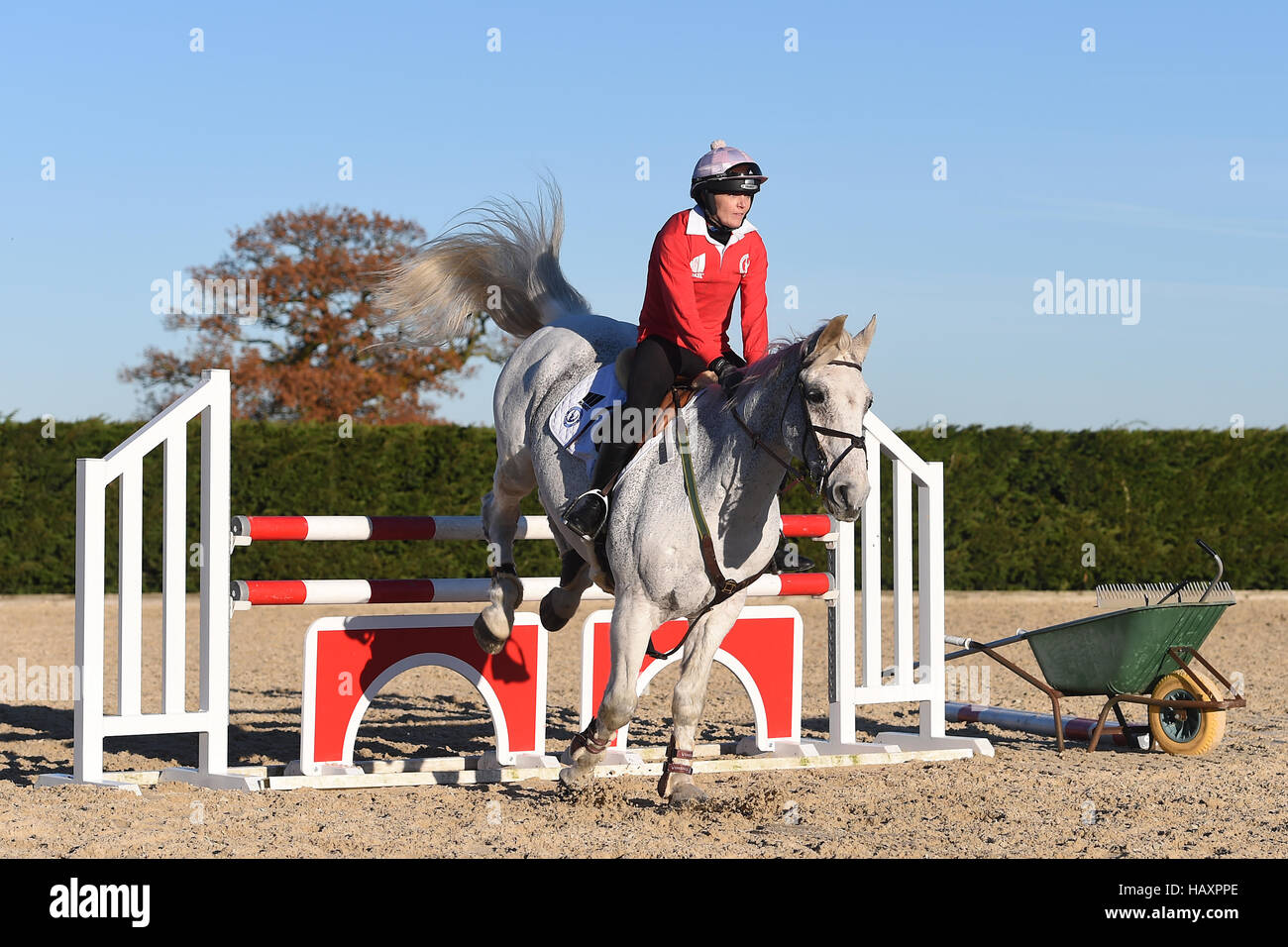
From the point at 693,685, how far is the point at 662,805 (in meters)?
0.46

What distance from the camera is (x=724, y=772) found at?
6.32 metres

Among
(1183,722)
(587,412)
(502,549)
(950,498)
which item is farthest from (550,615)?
(950,498)

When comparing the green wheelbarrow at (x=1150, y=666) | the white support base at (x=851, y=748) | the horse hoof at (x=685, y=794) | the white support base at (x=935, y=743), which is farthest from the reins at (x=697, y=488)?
the green wheelbarrow at (x=1150, y=666)

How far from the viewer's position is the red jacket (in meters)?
5.27

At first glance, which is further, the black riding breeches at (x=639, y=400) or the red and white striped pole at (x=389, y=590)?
the red and white striped pole at (x=389, y=590)

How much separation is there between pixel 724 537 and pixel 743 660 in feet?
5.98

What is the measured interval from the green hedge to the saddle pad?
9663 mm

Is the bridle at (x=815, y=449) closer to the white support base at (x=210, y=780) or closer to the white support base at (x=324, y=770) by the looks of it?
the white support base at (x=324, y=770)

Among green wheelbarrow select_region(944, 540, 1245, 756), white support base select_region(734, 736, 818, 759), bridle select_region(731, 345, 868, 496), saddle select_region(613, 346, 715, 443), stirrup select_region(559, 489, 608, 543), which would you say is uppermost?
saddle select_region(613, 346, 715, 443)

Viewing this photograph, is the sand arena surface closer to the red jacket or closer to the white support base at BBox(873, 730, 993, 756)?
the white support base at BBox(873, 730, 993, 756)

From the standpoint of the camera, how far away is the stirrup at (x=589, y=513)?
515 cm

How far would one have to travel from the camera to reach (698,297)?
5430mm

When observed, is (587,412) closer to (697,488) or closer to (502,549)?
(697,488)

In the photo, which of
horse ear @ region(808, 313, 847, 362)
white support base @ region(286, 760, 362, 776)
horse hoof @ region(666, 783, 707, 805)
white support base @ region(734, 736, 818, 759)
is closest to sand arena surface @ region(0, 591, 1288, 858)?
horse hoof @ region(666, 783, 707, 805)
